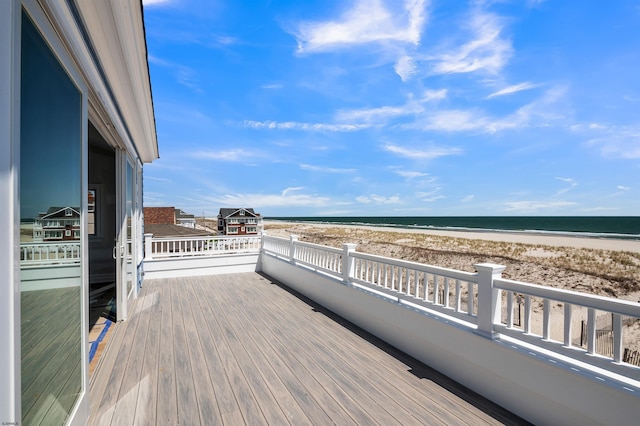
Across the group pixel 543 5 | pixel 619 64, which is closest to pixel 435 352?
pixel 543 5

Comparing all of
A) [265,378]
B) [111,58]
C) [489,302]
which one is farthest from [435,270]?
[111,58]

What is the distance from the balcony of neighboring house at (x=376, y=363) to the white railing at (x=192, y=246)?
105 inches

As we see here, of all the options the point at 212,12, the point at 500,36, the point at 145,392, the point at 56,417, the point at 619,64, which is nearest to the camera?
the point at 56,417

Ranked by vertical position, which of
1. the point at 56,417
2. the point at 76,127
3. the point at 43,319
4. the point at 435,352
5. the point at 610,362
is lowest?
the point at 435,352

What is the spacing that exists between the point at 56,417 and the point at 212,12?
20.2 ft

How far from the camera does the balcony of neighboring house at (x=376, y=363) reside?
1.86 meters

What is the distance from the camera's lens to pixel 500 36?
657 centimetres

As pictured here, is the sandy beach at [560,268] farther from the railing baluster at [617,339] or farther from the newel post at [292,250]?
the newel post at [292,250]

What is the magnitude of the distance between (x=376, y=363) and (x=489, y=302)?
1.19 metres

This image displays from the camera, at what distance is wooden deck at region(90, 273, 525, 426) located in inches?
80.7

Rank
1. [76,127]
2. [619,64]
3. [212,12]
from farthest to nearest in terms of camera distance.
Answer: [619,64] → [212,12] → [76,127]

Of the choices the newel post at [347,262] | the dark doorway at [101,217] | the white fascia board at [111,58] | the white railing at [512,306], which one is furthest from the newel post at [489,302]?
the dark doorway at [101,217]

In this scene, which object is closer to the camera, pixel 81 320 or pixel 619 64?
pixel 81 320

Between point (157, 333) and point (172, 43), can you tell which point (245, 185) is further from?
point (157, 333)
